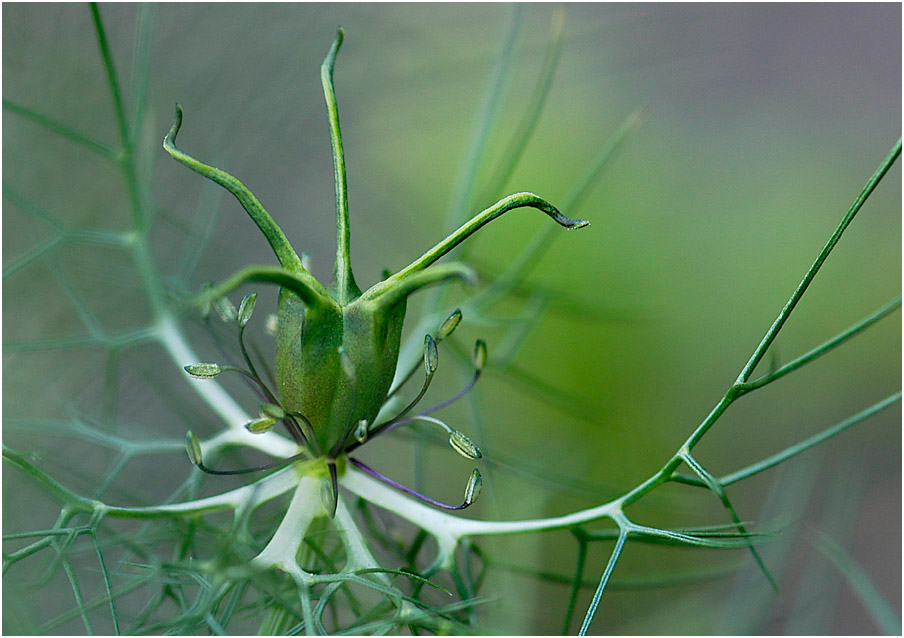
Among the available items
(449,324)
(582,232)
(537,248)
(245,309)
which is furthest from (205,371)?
(582,232)

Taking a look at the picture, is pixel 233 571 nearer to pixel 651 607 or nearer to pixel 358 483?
pixel 358 483

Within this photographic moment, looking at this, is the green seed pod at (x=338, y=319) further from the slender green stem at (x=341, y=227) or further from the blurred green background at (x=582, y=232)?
the blurred green background at (x=582, y=232)

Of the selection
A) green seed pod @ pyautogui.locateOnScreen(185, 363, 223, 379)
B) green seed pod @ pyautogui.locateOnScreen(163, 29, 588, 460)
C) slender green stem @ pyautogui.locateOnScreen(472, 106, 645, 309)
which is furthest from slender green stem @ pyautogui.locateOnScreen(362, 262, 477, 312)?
slender green stem @ pyautogui.locateOnScreen(472, 106, 645, 309)

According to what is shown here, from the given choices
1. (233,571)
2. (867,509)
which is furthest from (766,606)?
(867,509)

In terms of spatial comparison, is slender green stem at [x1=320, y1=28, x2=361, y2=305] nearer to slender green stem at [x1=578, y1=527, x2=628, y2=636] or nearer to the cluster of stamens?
the cluster of stamens

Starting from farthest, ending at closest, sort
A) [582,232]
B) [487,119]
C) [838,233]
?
[582,232] < [487,119] < [838,233]

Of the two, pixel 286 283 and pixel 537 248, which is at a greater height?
pixel 537 248

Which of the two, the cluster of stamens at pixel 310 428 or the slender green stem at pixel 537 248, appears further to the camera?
the slender green stem at pixel 537 248

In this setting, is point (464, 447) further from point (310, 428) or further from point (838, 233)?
point (838, 233)

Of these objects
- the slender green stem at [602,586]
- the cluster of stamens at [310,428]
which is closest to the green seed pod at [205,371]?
the cluster of stamens at [310,428]
